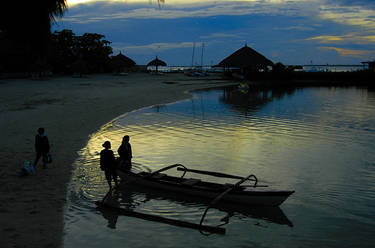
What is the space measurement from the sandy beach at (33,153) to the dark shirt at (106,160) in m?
1.32

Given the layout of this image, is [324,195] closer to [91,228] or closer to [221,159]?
[221,159]

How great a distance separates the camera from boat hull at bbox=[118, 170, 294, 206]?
26.6 ft

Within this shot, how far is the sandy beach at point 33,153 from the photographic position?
22.6ft

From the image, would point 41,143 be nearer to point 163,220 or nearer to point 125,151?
point 125,151

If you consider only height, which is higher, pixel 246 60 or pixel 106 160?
pixel 246 60

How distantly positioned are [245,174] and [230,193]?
3.24 metres

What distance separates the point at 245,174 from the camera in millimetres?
11383

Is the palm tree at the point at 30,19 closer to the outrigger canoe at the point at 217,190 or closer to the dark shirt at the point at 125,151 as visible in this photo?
the dark shirt at the point at 125,151

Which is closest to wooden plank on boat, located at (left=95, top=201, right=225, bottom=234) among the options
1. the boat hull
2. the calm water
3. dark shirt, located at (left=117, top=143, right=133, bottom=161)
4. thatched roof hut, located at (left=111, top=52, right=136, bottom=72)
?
the calm water

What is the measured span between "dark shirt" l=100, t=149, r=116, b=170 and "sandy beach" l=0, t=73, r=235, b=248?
1320mm

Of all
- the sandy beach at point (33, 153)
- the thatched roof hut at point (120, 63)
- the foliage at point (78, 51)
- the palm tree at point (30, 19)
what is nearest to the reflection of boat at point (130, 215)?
the sandy beach at point (33, 153)

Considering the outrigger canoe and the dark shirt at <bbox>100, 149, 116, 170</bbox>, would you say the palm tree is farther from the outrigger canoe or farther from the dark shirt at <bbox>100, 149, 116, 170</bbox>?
the outrigger canoe

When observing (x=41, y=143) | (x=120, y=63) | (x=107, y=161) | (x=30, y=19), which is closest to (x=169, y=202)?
(x=107, y=161)

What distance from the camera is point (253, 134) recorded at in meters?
18.1
